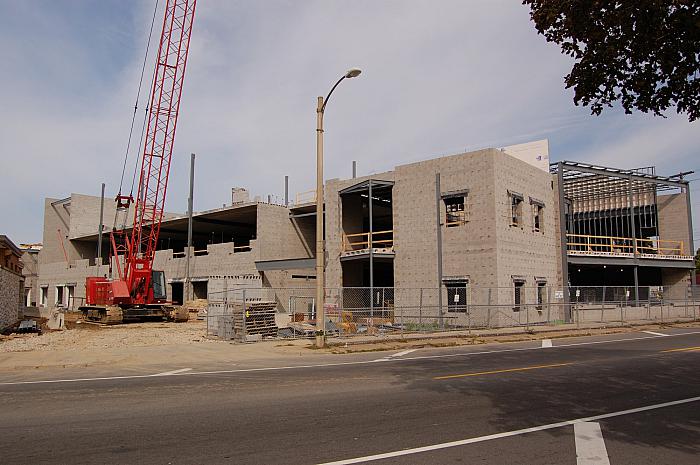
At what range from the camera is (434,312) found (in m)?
29.7

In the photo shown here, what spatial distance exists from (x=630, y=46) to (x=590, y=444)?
5.98 metres

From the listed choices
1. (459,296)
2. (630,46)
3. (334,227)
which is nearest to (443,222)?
(459,296)

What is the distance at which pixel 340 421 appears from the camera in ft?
26.7

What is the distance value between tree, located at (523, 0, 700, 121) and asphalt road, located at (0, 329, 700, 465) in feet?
16.5

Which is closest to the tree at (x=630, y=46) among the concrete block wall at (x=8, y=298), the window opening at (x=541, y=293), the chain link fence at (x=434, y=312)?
the chain link fence at (x=434, y=312)

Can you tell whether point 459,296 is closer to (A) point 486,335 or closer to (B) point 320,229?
(A) point 486,335

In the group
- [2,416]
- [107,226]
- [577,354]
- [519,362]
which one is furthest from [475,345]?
[107,226]

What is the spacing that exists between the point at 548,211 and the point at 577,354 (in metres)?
18.3

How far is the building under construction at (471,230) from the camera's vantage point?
1165 inches

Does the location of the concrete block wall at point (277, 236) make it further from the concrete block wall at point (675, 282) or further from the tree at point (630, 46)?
the tree at point (630, 46)

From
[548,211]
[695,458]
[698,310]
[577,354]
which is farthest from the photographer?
[698,310]

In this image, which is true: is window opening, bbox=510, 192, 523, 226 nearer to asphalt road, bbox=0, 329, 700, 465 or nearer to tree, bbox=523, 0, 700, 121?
asphalt road, bbox=0, 329, 700, 465

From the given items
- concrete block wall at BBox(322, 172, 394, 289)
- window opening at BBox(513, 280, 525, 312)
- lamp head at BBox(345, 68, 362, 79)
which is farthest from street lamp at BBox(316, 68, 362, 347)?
concrete block wall at BBox(322, 172, 394, 289)

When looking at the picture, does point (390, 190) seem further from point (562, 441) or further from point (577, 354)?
point (562, 441)
